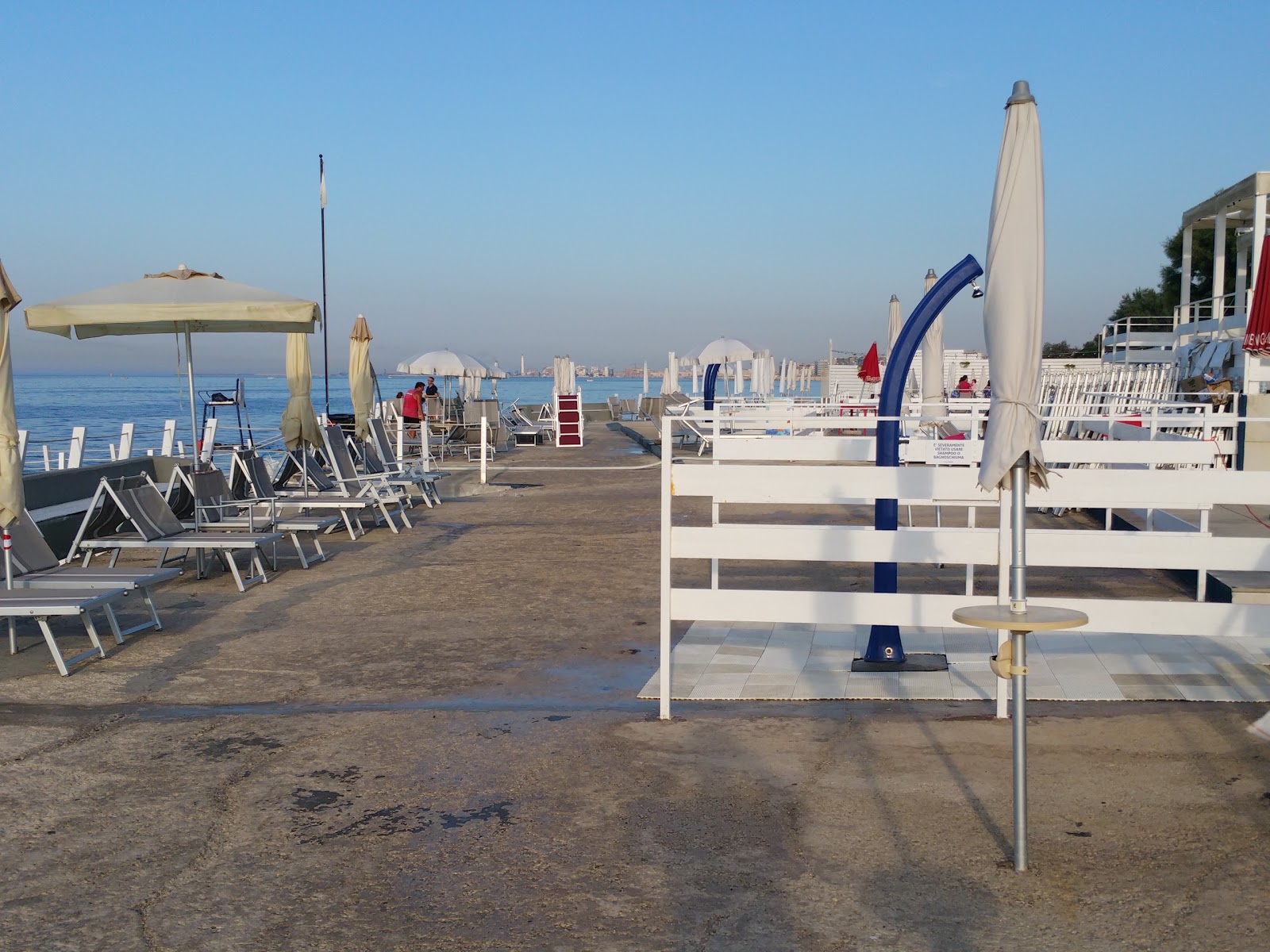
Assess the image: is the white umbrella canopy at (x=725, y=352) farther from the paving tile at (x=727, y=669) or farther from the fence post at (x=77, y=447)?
the paving tile at (x=727, y=669)

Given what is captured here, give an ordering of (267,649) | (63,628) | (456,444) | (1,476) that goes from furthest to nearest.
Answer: (456,444)
(63,628)
(267,649)
(1,476)

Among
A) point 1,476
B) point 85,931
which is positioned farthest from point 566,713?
point 1,476

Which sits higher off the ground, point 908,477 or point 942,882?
point 908,477

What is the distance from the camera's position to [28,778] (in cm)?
436

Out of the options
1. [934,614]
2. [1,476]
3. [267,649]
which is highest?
[1,476]

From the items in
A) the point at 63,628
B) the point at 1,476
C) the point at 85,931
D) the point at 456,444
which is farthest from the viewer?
the point at 456,444

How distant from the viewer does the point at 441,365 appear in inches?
1118

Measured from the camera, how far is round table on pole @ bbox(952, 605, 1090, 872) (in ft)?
9.98

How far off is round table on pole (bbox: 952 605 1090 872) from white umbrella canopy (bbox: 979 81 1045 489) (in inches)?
17.9

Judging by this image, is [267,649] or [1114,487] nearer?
[1114,487]

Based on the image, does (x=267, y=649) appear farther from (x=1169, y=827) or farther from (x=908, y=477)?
(x=1169, y=827)

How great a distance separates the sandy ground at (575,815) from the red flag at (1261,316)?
9.70 m

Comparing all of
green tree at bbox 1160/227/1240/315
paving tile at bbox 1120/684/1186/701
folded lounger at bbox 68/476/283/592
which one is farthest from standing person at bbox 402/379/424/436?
green tree at bbox 1160/227/1240/315

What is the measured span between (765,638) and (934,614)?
181cm
